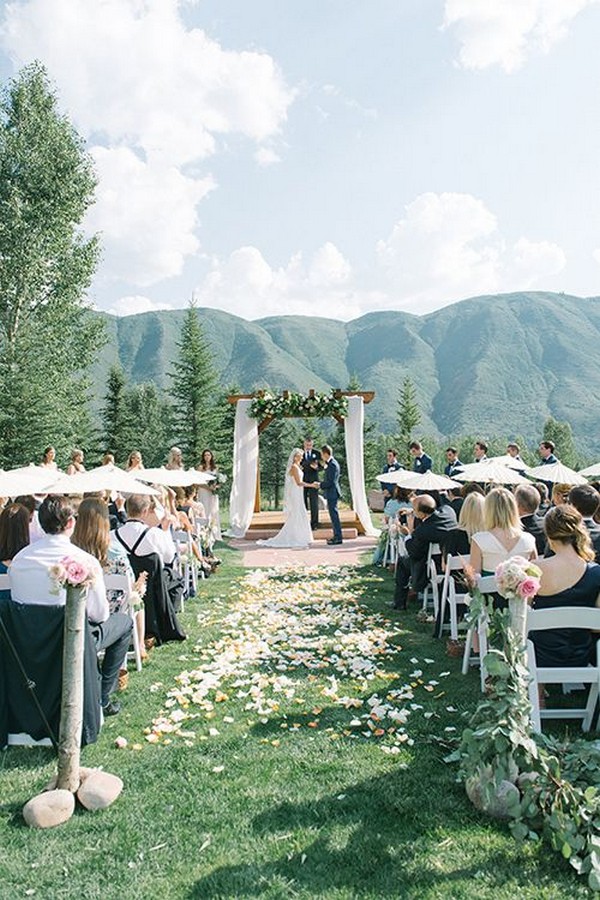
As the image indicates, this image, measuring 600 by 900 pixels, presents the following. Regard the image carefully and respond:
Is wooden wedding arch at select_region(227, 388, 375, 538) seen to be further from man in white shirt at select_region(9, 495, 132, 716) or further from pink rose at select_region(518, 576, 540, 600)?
pink rose at select_region(518, 576, 540, 600)

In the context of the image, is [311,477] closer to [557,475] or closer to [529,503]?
[557,475]

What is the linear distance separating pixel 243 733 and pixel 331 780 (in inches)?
35.7

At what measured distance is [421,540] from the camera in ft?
25.5

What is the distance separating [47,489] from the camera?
6477 millimetres

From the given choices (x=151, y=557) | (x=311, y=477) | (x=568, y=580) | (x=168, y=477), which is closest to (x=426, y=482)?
(x=168, y=477)

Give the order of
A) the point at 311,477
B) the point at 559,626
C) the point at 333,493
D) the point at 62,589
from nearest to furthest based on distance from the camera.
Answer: the point at 559,626
the point at 62,589
the point at 333,493
the point at 311,477

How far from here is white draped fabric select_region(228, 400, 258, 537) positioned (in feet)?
53.1

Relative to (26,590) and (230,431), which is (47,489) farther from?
(230,431)

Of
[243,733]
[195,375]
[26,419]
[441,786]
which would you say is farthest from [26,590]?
[195,375]

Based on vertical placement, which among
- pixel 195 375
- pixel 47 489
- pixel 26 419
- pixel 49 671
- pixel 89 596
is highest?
pixel 195 375

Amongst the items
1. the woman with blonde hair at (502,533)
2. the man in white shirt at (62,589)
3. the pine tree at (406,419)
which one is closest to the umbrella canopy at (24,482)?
the man in white shirt at (62,589)

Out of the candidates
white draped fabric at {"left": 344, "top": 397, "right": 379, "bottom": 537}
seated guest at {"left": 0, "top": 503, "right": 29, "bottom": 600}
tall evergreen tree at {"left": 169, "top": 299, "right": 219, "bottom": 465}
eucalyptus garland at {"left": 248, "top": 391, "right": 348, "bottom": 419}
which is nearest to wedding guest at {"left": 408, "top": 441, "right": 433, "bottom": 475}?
white draped fabric at {"left": 344, "top": 397, "right": 379, "bottom": 537}

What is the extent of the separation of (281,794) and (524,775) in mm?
1332

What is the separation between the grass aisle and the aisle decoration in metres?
0.12
